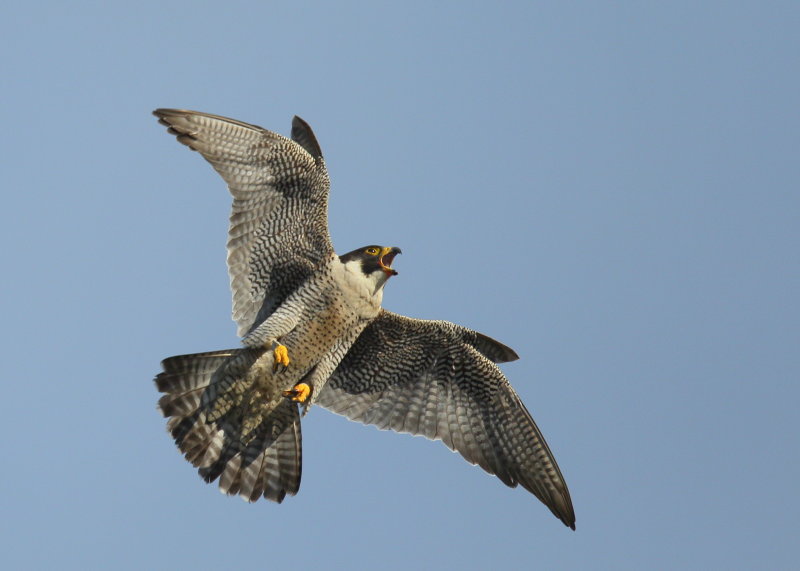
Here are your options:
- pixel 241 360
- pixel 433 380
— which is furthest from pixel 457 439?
pixel 241 360

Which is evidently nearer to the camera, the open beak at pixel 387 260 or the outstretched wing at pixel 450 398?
the open beak at pixel 387 260

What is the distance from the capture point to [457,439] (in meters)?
13.7

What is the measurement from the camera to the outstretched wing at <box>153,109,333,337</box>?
40.2 feet

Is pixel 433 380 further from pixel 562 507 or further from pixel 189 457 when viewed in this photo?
pixel 189 457

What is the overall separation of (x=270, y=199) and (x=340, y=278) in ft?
3.87

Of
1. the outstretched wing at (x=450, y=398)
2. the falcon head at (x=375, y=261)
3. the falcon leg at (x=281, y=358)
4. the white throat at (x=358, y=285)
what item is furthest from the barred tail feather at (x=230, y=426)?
the falcon head at (x=375, y=261)

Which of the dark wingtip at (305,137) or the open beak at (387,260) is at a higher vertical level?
the dark wingtip at (305,137)

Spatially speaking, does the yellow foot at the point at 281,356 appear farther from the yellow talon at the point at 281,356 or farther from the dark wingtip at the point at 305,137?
the dark wingtip at the point at 305,137

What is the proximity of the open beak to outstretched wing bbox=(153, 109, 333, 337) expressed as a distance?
2.01ft

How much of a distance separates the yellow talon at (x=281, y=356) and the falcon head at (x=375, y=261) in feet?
4.27

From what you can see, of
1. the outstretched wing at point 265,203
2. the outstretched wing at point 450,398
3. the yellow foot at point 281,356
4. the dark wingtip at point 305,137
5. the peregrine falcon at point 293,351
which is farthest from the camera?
the outstretched wing at point 450,398

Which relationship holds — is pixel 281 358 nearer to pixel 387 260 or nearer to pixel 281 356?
pixel 281 356

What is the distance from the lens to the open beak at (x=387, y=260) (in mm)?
12625

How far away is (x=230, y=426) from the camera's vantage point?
12.5m
